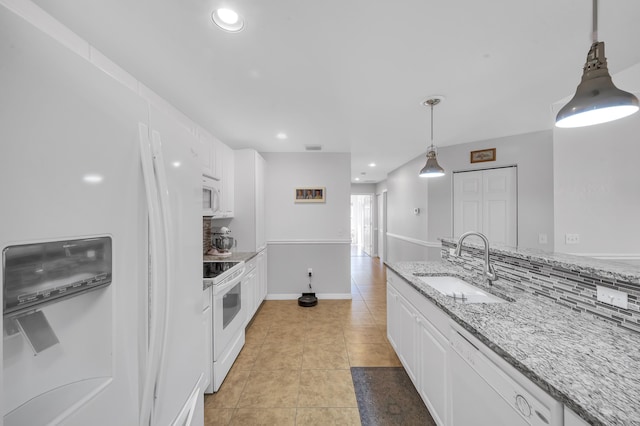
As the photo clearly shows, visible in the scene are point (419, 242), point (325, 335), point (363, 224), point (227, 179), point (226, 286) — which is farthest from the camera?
point (363, 224)

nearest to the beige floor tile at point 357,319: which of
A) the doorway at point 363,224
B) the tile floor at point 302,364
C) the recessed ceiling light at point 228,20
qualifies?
the tile floor at point 302,364

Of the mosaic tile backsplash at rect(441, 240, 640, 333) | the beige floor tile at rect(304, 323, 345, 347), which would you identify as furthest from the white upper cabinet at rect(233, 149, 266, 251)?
the mosaic tile backsplash at rect(441, 240, 640, 333)

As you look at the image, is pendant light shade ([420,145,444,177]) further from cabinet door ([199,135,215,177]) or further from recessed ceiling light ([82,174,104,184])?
recessed ceiling light ([82,174,104,184])

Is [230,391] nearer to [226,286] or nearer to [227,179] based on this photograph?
[226,286]

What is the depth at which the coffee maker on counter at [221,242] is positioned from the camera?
2888 millimetres

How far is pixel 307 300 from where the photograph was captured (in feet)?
12.3

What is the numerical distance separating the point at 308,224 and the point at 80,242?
11.7ft

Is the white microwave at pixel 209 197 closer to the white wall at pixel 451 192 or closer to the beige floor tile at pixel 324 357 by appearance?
the beige floor tile at pixel 324 357

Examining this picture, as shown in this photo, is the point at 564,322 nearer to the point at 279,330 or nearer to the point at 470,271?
the point at 470,271

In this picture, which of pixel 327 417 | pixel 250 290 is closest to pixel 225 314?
pixel 250 290

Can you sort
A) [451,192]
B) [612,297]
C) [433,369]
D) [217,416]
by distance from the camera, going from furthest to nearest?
[451,192], [217,416], [433,369], [612,297]

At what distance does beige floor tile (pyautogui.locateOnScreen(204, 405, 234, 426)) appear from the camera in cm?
168

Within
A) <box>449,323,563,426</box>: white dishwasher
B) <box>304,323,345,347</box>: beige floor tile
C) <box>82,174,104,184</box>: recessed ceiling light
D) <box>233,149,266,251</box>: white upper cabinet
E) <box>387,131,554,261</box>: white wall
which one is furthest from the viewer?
<box>233,149,266,251</box>: white upper cabinet

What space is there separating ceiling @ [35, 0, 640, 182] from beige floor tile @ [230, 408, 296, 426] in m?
2.55
